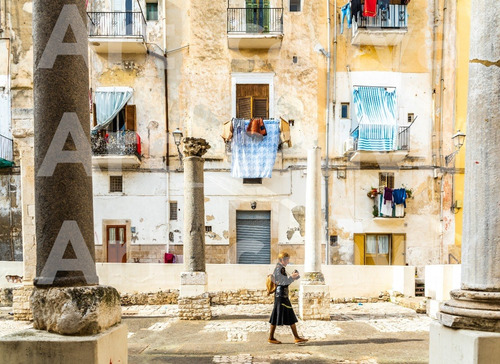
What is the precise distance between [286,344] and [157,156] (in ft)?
31.7

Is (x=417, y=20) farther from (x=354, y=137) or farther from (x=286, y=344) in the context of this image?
(x=286, y=344)

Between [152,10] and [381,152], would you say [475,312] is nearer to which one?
[381,152]

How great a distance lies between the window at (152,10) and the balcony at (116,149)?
179 inches

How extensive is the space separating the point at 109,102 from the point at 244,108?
5064 mm

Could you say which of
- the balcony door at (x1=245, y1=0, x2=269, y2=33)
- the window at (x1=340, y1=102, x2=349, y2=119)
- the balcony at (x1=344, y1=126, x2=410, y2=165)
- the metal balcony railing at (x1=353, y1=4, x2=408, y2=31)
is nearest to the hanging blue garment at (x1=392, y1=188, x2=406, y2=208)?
the balcony at (x1=344, y1=126, x2=410, y2=165)

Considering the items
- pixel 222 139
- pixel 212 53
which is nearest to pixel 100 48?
pixel 212 53

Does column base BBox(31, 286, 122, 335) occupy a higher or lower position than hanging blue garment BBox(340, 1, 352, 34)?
lower

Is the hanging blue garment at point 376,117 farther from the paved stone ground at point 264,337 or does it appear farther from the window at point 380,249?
the paved stone ground at point 264,337

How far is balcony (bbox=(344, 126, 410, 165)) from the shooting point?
13.9 m

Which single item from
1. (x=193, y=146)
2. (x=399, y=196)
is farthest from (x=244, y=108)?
(x=399, y=196)

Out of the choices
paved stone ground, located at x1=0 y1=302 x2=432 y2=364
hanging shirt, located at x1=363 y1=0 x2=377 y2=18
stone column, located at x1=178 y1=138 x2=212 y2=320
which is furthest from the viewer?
hanging shirt, located at x1=363 y1=0 x2=377 y2=18

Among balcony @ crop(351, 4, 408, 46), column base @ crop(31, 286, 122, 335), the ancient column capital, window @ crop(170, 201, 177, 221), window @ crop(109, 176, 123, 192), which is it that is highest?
balcony @ crop(351, 4, 408, 46)

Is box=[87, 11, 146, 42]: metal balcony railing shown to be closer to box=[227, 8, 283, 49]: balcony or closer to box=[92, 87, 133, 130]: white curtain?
box=[92, 87, 133, 130]: white curtain

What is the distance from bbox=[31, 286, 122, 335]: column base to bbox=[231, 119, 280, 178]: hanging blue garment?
37.4 ft
